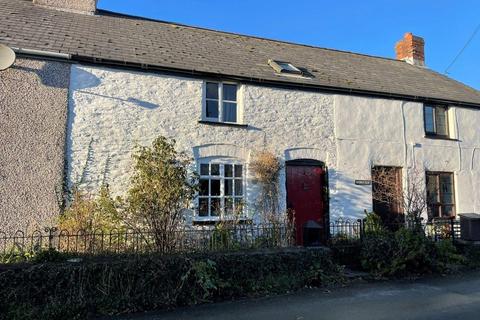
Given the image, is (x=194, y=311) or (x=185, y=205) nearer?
(x=194, y=311)

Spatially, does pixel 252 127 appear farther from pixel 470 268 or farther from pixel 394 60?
pixel 394 60

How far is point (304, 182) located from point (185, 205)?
4.45m

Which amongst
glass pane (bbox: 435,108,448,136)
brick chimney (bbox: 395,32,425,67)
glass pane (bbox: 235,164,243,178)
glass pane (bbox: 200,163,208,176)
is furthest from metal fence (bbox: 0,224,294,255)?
brick chimney (bbox: 395,32,425,67)

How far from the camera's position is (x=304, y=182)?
1241cm

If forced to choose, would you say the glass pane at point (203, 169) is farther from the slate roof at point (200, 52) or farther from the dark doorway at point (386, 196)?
the dark doorway at point (386, 196)

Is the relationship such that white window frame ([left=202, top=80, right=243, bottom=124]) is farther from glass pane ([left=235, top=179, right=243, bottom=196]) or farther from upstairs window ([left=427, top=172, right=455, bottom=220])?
upstairs window ([left=427, top=172, right=455, bottom=220])

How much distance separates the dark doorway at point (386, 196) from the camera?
43.7 feet

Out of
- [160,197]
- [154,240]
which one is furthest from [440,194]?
[154,240]

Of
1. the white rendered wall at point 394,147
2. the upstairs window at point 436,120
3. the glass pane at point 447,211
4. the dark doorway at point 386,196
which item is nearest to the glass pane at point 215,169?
the white rendered wall at point 394,147

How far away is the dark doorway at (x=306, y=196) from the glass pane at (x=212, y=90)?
2.79m

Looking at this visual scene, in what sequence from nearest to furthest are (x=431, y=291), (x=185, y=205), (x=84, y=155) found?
1. (x=431, y=291)
2. (x=185, y=205)
3. (x=84, y=155)

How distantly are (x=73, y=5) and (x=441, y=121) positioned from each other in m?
12.8

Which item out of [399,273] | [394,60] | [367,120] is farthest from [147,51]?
[394,60]

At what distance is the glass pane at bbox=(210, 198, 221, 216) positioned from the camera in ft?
36.4
